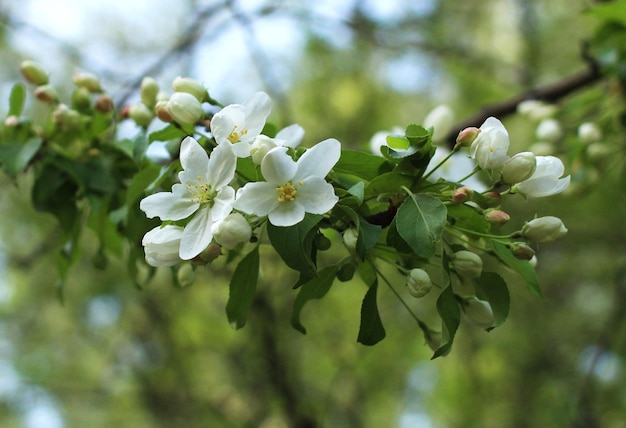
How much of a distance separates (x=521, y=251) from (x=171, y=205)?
554 mm

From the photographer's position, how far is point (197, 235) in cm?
95

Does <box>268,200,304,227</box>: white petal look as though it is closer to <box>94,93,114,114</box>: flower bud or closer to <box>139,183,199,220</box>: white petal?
<box>139,183,199,220</box>: white petal

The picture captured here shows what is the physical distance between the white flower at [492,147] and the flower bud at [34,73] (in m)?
1.10

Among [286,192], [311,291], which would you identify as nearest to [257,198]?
[286,192]

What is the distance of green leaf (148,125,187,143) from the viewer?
3.97 feet

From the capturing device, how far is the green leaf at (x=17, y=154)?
1.35 metres

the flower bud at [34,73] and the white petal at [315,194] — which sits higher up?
the flower bud at [34,73]

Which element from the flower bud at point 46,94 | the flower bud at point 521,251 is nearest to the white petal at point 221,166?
the flower bud at point 521,251

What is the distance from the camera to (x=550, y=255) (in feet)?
15.7

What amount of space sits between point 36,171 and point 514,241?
1076 millimetres

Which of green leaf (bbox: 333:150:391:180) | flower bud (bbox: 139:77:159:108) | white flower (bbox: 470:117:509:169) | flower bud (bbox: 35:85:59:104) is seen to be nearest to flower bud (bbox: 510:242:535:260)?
white flower (bbox: 470:117:509:169)

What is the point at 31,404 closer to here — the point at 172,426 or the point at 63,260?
the point at 172,426

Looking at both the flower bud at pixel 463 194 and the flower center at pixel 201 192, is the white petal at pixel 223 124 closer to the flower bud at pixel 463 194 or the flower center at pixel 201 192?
the flower center at pixel 201 192

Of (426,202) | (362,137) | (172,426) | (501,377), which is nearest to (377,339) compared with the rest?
(426,202)
